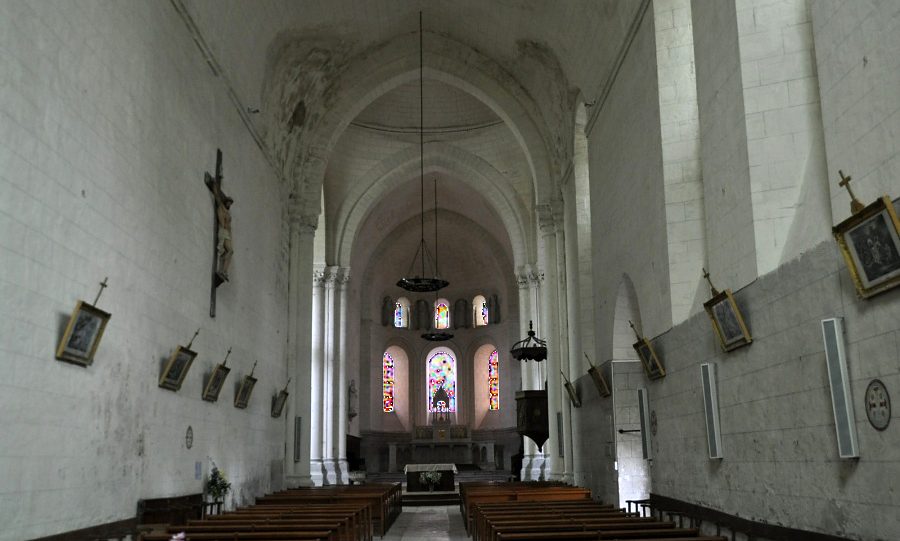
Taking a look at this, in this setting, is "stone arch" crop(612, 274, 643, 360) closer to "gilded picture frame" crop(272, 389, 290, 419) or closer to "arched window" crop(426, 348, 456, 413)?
"gilded picture frame" crop(272, 389, 290, 419)

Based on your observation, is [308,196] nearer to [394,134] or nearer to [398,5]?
[398,5]

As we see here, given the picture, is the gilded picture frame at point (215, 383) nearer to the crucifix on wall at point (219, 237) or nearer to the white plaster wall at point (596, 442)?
the crucifix on wall at point (219, 237)

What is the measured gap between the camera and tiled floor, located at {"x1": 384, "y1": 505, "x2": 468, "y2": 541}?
1351cm

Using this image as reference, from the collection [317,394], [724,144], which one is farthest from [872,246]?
[317,394]

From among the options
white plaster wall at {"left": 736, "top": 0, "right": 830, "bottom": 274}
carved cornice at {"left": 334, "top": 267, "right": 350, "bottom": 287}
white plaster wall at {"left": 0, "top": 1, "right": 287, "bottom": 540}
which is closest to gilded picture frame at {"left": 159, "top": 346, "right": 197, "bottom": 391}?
white plaster wall at {"left": 0, "top": 1, "right": 287, "bottom": 540}

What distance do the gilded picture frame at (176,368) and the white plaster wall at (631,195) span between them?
6073 mm

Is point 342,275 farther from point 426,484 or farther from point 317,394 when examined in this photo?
point 426,484

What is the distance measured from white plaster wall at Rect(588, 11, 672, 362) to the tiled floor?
13.0 ft

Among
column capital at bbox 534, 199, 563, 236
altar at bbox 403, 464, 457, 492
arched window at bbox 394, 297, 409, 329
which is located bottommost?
altar at bbox 403, 464, 457, 492

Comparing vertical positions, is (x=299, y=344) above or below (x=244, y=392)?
above

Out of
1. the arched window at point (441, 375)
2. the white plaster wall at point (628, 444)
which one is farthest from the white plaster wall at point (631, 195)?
the arched window at point (441, 375)

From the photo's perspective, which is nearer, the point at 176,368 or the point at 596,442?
the point at 176,368

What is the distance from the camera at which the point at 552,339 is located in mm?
19172

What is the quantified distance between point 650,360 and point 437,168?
16638mm
